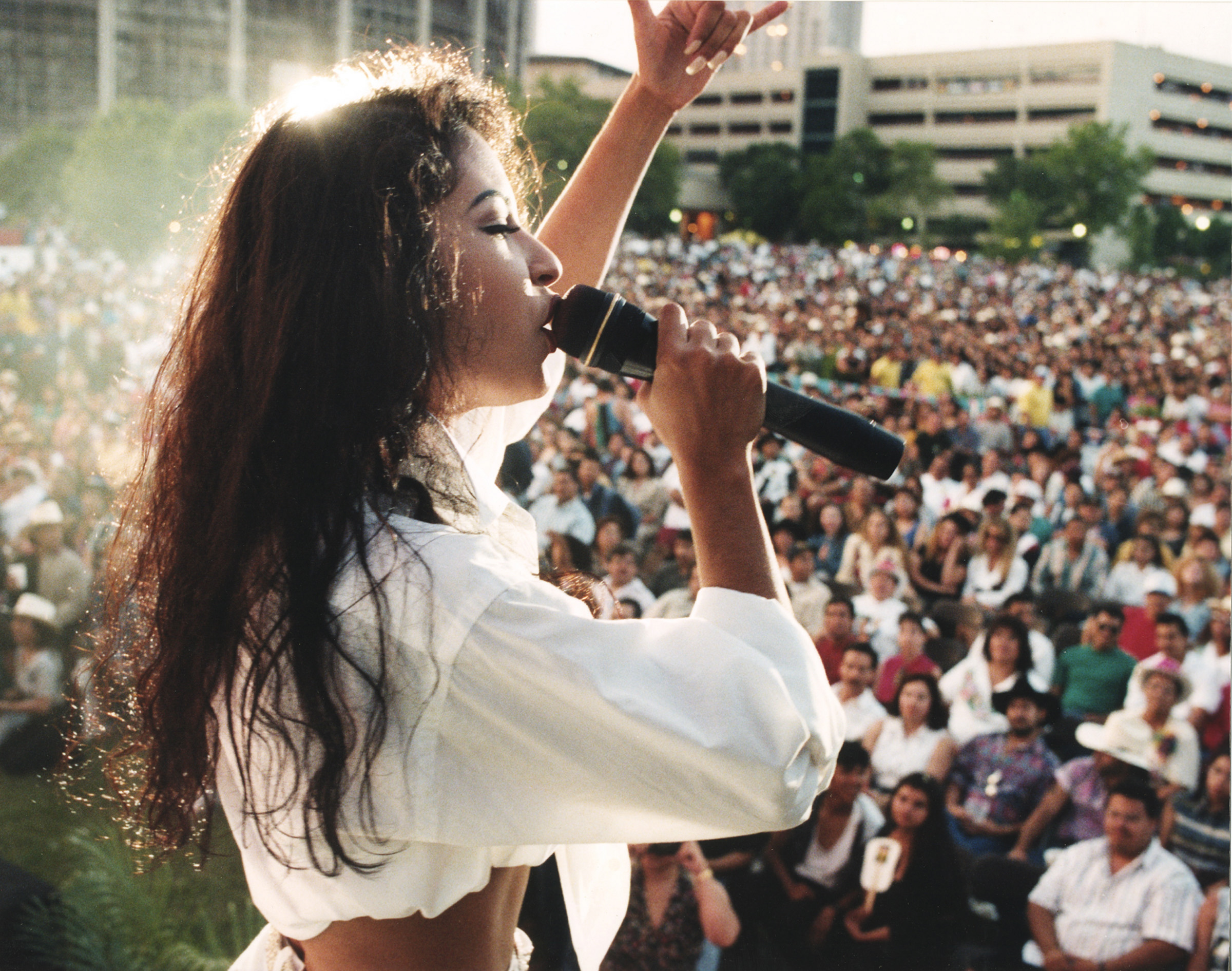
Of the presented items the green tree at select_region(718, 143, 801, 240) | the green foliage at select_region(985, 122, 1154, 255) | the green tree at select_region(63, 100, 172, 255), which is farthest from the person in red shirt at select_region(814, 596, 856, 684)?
the green tree at select_region(718, 143, 801, 240)

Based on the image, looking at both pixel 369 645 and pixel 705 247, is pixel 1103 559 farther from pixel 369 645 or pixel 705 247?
pixel 705 247

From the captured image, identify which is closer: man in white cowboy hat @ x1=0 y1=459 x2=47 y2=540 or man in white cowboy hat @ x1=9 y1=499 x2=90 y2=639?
man in white cowboy hat @ x1=9 y1=499 x2=90 y2=639

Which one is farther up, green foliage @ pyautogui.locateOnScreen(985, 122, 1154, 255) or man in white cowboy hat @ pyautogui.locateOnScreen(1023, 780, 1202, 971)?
green foliage @ pyautogui.locateOnScreen(985, 122, 1154, 255)

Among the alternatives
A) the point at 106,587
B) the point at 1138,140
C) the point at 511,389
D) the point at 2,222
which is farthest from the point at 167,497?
the point at 1138,140

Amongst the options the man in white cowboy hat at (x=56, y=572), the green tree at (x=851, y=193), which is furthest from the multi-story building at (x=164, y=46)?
the green tree at (x=851, y=193)

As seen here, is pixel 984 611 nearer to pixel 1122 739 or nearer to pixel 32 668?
pixel 1122 739

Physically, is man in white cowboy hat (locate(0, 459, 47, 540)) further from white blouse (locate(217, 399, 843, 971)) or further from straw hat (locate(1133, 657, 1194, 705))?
white blouse (locate(217, 399, 843, 971))

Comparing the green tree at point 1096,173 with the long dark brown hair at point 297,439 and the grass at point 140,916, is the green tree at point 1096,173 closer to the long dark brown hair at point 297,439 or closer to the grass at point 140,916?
the grass at point 140,916

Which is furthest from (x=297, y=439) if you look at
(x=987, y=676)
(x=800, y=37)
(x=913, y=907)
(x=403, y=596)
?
(x=800, y=37)

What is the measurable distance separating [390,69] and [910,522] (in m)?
4.83

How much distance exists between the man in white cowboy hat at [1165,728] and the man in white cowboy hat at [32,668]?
4050mm

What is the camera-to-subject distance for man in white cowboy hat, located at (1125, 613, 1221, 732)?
3541mm

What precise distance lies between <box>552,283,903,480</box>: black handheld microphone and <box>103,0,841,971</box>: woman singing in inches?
Answer: 1.2

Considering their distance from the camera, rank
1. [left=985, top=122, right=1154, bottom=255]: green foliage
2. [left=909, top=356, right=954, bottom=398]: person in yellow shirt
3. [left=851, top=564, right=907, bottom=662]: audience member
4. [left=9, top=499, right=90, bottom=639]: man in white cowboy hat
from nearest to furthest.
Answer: [left=851, top=564, right=907, bottom=662]: audience member, [left=9, top=499, right=90, bottom=639]: man in white cowboy hat, [left=909, top=356, right=954, bottom=398]: person in yellow shirt, [left=985, top=122, right=1154, bottom=255]: green foliage
